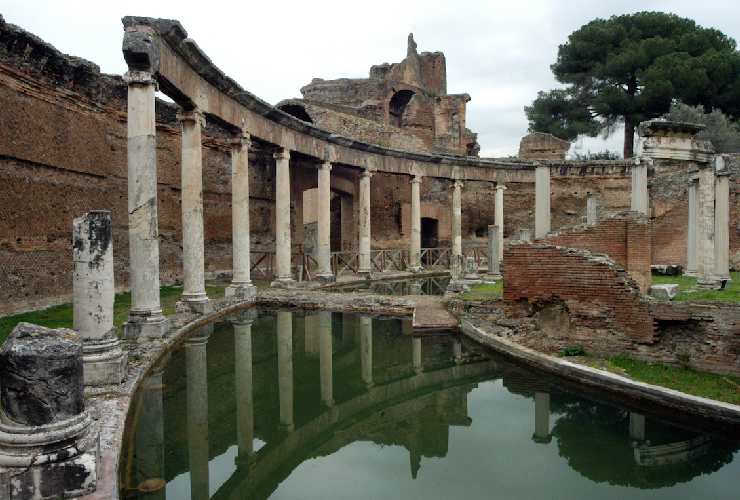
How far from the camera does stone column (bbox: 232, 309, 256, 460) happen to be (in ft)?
15.8

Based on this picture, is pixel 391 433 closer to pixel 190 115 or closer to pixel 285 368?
pixel 285 368

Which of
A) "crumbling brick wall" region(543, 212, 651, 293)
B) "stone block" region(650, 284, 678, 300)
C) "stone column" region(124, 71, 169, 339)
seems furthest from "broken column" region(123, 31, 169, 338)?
"stone block" region(650, 284, 678, 300)

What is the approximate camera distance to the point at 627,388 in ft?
20.7

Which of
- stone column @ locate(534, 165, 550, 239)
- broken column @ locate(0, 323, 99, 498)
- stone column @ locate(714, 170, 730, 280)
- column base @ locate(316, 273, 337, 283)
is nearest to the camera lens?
broken column @ locate(0, 323, 99, 498)

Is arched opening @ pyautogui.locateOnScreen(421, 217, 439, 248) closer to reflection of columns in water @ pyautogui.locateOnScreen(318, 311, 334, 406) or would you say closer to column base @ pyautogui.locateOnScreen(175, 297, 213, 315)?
reflection of columns in water @ pyautogui.locateOnScreen(318, 311, 334, 406)

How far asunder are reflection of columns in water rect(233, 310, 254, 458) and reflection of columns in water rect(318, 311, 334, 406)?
83cm

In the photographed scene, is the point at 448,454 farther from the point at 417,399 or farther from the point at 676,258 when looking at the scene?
the point at 676,258

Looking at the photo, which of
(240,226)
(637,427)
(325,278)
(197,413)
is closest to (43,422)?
(197,413)

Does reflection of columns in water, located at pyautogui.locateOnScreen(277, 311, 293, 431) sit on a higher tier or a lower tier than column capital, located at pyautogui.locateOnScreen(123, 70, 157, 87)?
lower

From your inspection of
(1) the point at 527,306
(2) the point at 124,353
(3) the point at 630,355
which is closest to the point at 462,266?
(1) the point at 527,306

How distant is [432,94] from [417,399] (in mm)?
25768

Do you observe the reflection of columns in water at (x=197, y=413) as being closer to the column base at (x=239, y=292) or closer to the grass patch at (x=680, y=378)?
the column base at (x=239, y=292)

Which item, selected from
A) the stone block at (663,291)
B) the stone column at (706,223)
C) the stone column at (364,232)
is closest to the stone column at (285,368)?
the stone block at (663,291)

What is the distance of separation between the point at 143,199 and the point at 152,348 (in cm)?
217
